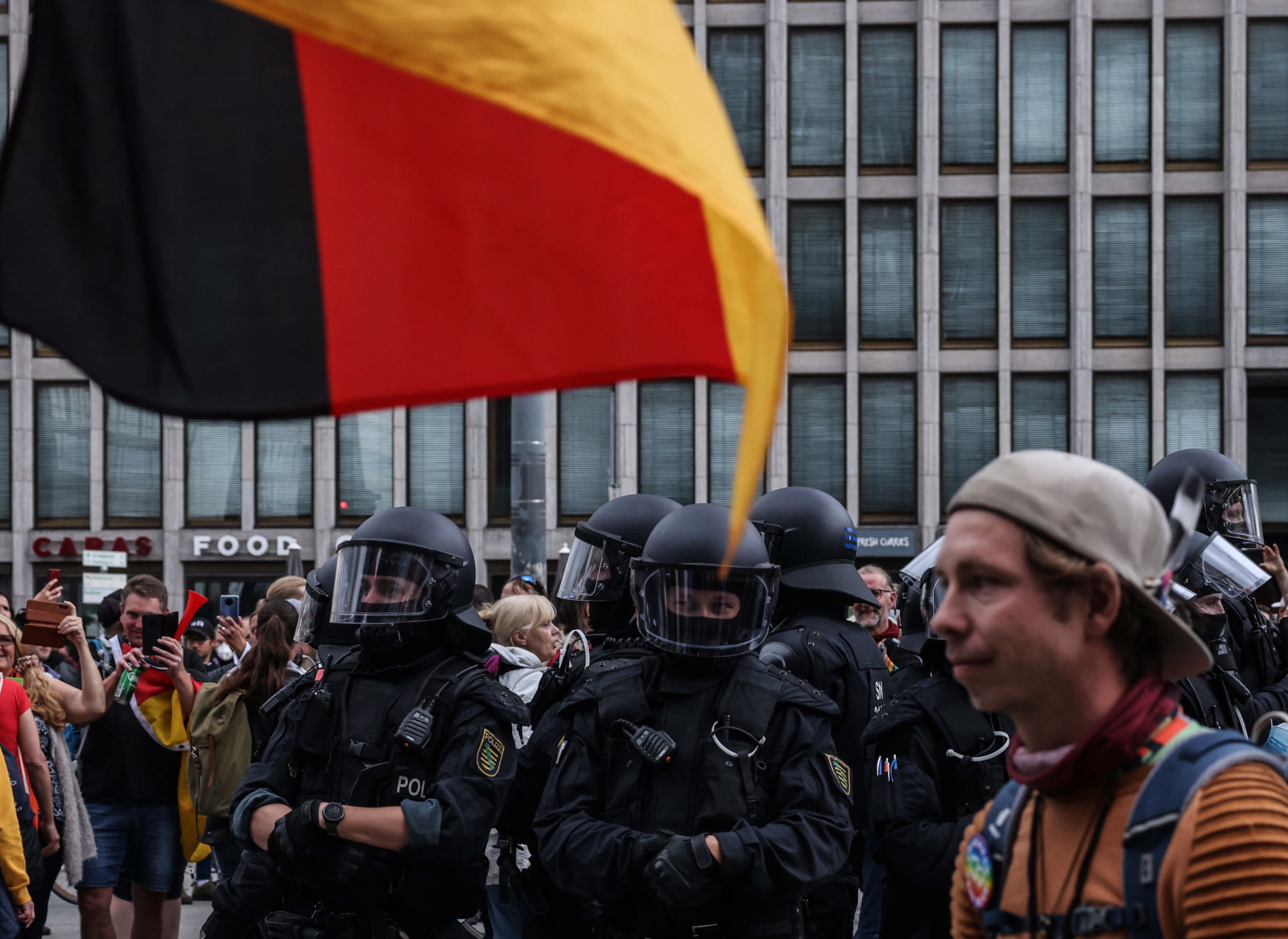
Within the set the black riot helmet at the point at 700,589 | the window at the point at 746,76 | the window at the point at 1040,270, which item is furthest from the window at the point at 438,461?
the black riot helmet at the point at 700,589

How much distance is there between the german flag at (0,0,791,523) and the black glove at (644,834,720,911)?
2.29 metres

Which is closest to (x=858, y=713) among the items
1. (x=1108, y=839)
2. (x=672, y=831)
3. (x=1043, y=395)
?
(x=672, y=831)

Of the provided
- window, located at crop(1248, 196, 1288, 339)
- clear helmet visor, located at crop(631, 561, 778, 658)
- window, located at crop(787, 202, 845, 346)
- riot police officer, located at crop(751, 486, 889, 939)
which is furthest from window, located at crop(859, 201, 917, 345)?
clear helmet visor, located at crop(631, 561, 778, 658)

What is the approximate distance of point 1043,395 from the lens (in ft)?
98.9

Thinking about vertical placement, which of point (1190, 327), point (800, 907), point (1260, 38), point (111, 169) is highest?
point (1260, 38)

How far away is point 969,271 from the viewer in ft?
98.4

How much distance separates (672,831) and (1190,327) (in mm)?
27653

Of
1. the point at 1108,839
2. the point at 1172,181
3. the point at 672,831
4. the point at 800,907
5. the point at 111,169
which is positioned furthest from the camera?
the point at 1172,181

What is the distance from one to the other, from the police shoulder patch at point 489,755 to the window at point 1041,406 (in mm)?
26317

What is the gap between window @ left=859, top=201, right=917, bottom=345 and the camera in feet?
98.5

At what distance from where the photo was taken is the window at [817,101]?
3002 centimetres

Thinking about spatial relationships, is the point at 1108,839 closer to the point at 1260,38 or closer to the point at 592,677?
the point at 592,677

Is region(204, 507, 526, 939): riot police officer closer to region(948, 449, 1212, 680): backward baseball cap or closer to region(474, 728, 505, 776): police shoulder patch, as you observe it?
region(474, 728, 505, 776): police shoulder patch

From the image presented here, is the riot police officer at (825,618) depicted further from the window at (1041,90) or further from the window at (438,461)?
the window at (1041,90)
